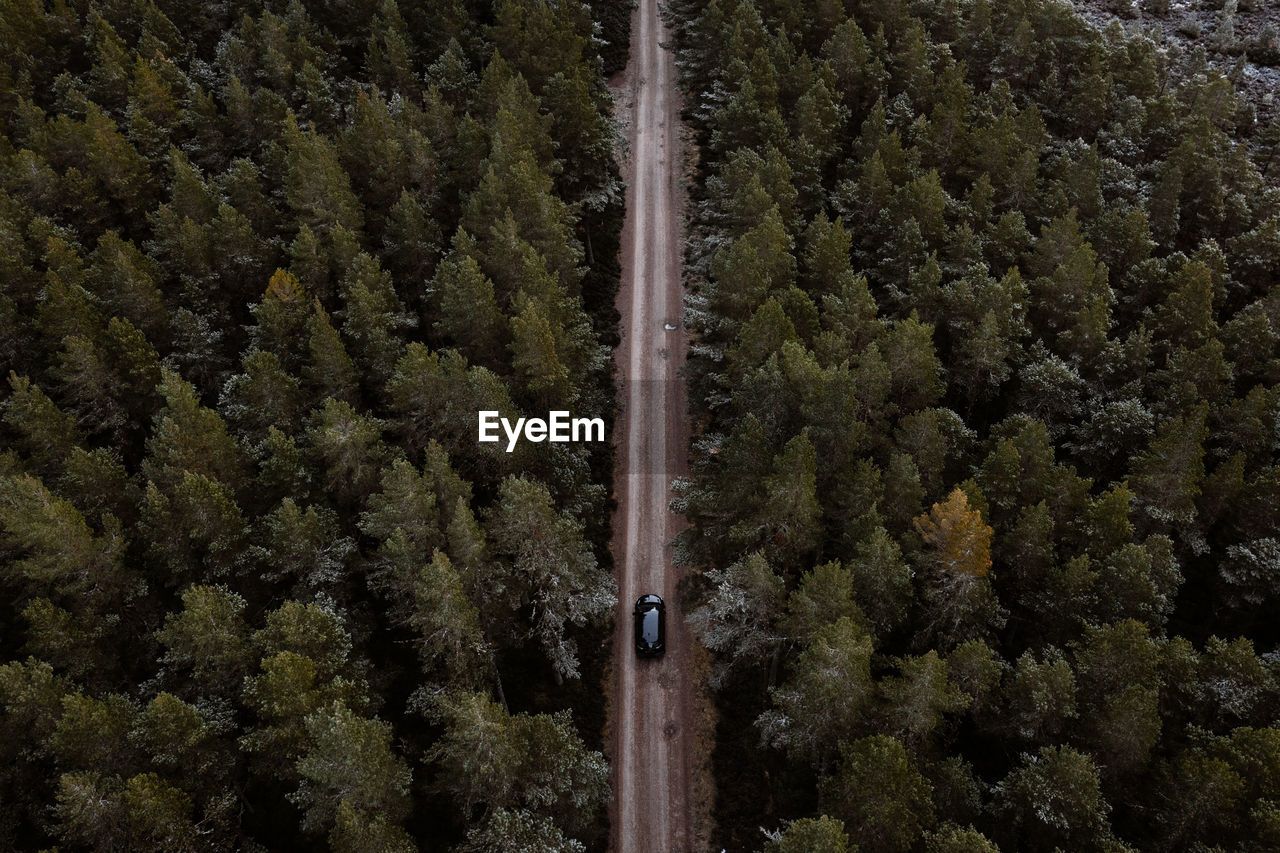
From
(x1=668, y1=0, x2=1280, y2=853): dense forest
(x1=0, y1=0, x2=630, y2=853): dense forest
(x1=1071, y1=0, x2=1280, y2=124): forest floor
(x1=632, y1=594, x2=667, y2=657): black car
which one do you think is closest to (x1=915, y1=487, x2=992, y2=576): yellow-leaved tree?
(x1=668, y1=0, x2=1280, y2=853): dense forest

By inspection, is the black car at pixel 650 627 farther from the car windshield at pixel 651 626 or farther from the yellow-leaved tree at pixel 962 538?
the yellow-leaved tree at pixel 962 538

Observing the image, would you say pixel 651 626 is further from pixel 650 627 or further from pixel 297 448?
pixel 297 448

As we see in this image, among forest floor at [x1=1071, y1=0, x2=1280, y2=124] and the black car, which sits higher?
forest floor at [x1=1071, y1=0, x2=1280, y2=124]

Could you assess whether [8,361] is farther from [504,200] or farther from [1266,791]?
[1266,791]

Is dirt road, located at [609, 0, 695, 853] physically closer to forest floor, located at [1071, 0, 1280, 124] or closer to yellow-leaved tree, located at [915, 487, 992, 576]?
yellow-leaved tree, located at [915, 487, 992, 576]

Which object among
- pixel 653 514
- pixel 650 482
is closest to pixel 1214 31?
pixel 650 482
